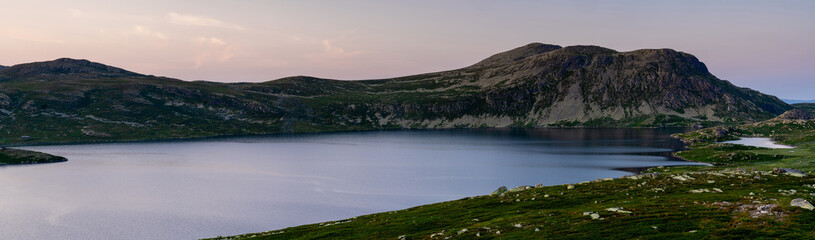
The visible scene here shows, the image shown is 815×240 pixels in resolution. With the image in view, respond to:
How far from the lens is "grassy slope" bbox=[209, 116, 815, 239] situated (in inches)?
1286

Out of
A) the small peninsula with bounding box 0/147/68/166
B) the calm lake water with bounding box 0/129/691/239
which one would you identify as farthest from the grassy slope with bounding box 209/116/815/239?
the small peninsula with bounding box 0/147/68/166

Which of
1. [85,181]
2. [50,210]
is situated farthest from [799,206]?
[85,181]

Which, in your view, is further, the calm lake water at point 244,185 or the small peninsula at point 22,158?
the small peninsula at point 22,158

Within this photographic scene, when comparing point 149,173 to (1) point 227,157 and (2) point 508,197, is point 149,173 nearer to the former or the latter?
(1) point 227,157

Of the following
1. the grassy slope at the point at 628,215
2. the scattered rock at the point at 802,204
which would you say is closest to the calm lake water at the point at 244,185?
the grassy slope at the point at 628,215

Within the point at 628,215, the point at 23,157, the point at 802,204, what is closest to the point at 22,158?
the point at 23,157

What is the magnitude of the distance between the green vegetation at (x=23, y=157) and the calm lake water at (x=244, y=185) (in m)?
8.81

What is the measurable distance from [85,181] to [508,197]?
11371cm

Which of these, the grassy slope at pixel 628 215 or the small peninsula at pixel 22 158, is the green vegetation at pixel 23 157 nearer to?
the small peninsula at pixel 22 158

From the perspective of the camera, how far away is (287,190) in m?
105

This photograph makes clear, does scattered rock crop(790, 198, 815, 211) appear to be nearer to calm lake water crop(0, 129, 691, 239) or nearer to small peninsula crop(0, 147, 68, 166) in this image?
calm lake water crop(0, 129, 691, 239)

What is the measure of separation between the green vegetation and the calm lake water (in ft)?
28.9

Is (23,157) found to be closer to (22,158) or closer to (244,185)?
(22,158)

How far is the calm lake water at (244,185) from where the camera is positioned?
247ft
